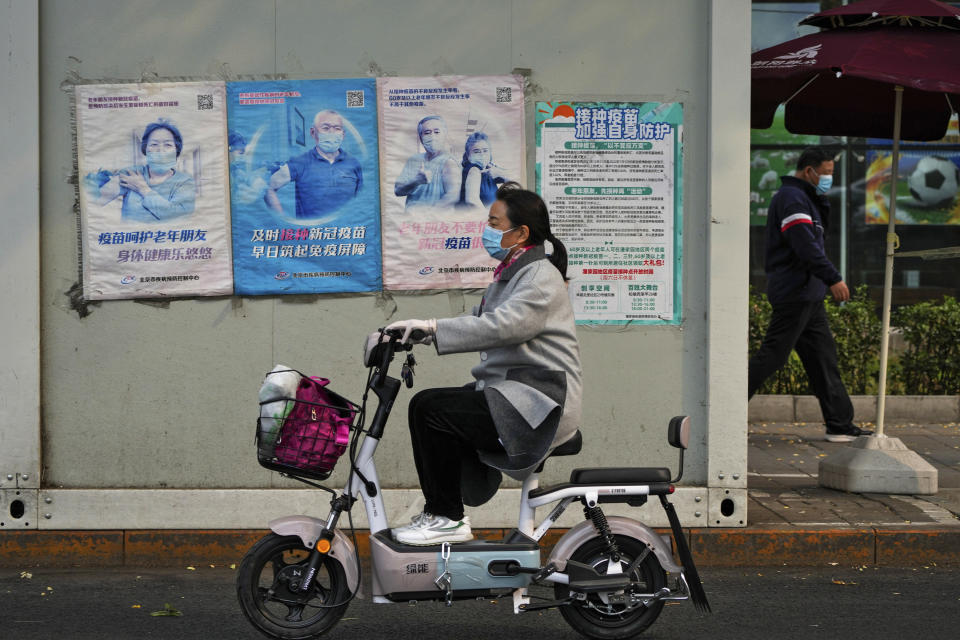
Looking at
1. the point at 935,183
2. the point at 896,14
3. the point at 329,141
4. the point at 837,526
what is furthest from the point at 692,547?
the point at 935,183

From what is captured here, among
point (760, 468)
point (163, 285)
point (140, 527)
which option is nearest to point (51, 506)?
point (140, 527)

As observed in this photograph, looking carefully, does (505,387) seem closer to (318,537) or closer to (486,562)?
(486,562)

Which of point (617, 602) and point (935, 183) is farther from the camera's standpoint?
point (935, 183)

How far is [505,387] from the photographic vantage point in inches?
180

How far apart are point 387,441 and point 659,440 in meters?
1.40

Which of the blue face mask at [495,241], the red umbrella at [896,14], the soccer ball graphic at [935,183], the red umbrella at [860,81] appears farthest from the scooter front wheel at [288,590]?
the soccer ball graphic at [935,183]

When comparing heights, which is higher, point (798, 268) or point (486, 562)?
point (798, 268)

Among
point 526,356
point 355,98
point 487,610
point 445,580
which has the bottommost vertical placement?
point 487,610

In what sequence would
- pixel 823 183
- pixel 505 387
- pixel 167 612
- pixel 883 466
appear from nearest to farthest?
pixel 505 387 → pixel 167 612 → pixel 883 466 → pixel 823 183

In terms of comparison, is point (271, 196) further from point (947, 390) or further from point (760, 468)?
point (947, 390)

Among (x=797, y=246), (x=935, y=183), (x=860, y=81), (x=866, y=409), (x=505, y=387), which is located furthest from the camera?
(x=935, y=183)

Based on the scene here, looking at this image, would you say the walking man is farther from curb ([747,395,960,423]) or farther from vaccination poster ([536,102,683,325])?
vaccination poster ([536,102,683,325])

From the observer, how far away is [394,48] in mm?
6305

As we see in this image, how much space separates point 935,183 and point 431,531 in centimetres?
1020
